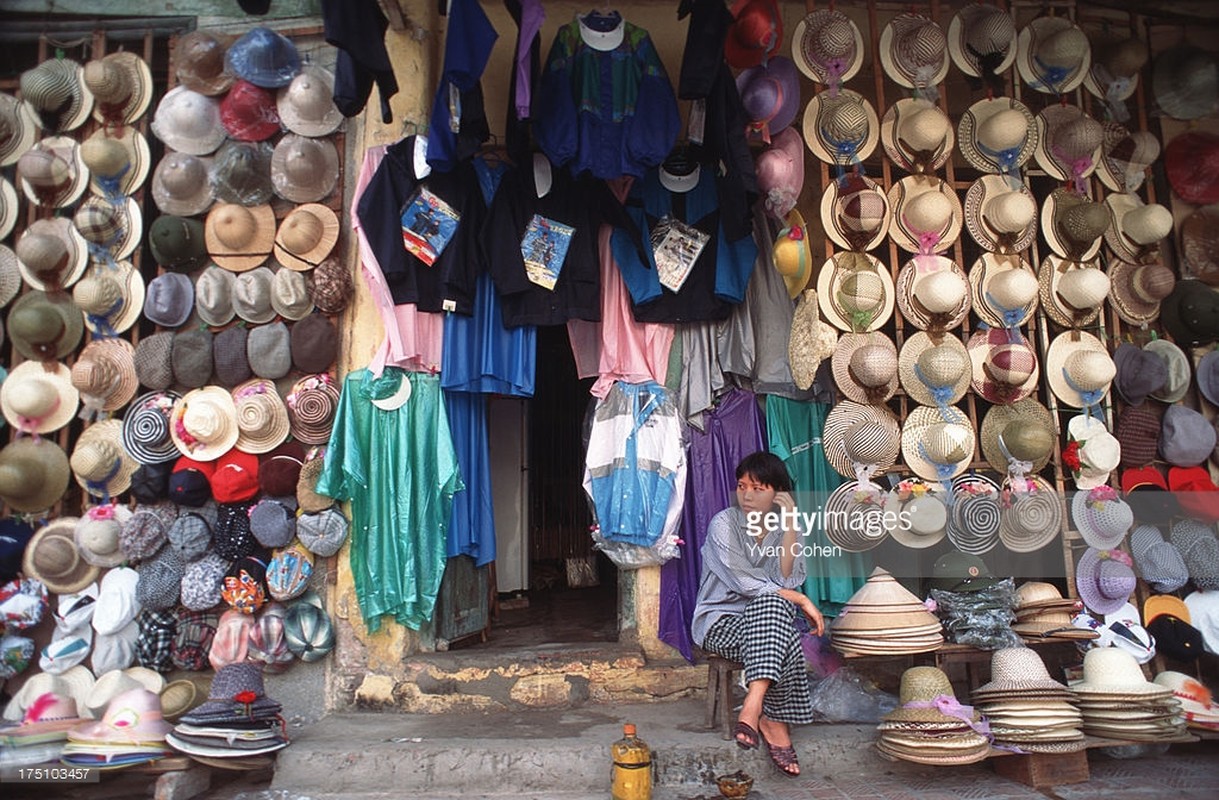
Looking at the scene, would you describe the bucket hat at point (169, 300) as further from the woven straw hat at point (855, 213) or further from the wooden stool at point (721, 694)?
the woven straw hat at point (855, 213)

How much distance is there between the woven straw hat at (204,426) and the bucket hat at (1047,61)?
14.8 ft

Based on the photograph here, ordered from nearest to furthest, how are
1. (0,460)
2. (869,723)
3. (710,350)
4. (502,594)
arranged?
(869,723), (0,460), (710,350), (502,594)

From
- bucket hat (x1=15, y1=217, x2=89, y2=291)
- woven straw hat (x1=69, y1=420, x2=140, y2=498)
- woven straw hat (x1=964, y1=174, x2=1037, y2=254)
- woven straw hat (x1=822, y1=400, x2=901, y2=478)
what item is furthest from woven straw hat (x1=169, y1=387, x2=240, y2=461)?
woven straw hat (x1=964, y1=174, x2=1037, y2=254)

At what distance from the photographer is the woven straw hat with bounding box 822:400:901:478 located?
12.9 feet

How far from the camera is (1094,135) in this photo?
4203mm

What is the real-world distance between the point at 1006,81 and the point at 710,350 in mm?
2154

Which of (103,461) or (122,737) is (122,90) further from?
(122,737)

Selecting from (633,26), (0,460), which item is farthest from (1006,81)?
(0,460)

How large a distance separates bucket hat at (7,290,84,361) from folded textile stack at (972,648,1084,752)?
4.64 metres

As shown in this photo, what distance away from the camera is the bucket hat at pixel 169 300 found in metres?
4.07

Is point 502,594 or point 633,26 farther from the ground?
point 633,26

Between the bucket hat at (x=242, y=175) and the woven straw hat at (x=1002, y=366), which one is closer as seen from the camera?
the woven straw hat at (x=1002, y=366)

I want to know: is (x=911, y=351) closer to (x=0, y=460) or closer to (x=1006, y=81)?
(x=1006, y=81)

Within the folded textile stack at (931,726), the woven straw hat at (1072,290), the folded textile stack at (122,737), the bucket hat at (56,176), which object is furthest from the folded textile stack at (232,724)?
the woven straw hat at (1072,290)
